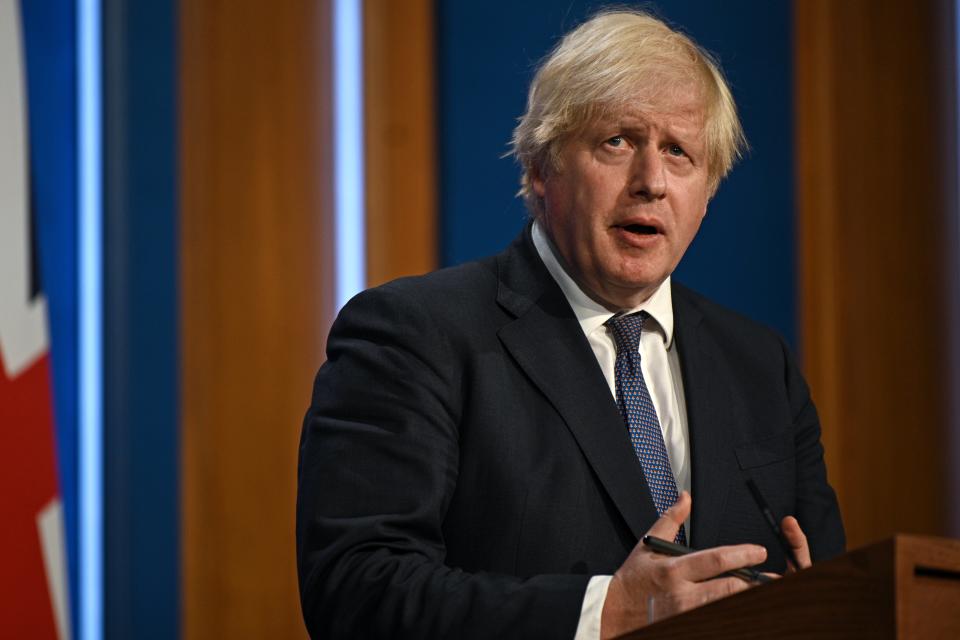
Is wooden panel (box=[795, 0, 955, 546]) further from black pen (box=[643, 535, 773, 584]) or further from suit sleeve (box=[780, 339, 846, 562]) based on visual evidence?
black pen (box=[643, 535, 773, 584])

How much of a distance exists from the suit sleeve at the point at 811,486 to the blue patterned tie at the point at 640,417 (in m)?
0.28

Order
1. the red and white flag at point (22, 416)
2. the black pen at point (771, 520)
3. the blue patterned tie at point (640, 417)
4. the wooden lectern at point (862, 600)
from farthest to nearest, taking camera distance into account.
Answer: the red and white flag at point (22, 416) → the blue patterned tie at point (640, 417) → the black pen at point (771, 520) → the wooden lectern at point (862, 600)

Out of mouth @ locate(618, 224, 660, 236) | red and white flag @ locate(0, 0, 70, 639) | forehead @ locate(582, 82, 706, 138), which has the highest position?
forehead @ locate(582, 82, 706, 138)

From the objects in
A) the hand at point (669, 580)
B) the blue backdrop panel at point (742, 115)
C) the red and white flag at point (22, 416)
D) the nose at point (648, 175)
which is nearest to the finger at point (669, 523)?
the hand at point (669, 580)

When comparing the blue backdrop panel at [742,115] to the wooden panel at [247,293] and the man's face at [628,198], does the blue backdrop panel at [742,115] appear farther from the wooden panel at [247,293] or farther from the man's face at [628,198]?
the man's face at [628,198]

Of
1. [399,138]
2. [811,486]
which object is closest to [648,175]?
[811,486]

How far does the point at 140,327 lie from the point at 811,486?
1553 millimetres

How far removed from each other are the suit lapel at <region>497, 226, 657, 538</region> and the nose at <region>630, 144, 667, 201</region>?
0.58 feet

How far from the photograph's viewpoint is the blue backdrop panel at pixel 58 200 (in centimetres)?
273

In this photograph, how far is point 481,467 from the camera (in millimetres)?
1559

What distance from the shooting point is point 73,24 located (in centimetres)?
281

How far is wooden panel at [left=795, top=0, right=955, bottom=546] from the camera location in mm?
2881

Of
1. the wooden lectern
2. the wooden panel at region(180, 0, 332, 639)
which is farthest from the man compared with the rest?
the wooden panel at region(180, 0, 332, 639)

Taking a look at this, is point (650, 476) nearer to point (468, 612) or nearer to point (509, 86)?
point (468, 612)
